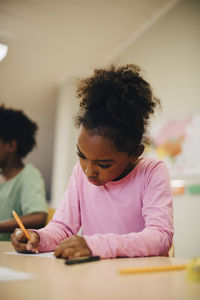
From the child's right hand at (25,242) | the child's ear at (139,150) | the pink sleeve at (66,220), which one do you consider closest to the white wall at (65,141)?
the pink sleeve at (66,220)

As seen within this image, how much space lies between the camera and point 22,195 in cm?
132

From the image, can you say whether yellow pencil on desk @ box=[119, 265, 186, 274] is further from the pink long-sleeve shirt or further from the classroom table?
the pink long-sleeve shirt

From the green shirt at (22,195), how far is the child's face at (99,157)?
0.54m

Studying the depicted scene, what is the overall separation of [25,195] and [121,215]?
1.95 feet

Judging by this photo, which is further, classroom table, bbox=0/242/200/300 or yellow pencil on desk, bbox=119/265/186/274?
yellow pencil on desk, bbox=119/265/186/274

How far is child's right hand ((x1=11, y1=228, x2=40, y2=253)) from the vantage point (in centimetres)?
71

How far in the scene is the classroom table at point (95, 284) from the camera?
0.37 m

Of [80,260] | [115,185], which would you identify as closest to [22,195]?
[115,185]

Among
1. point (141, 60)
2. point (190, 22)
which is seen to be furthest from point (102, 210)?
point (141, 60)

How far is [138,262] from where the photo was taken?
0.58 meters

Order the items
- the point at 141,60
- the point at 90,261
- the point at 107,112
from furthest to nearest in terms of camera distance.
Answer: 1. the point at 141,60
2. the point at 107,112
3. the point at 90,261

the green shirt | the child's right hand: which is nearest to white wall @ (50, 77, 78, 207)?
the green shirt

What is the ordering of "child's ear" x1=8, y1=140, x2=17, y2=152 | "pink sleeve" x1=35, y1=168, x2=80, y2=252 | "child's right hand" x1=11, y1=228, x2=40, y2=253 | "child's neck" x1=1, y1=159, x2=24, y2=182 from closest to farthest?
"child's right hand" x1=11, y1=228, x2=40, y2=253 → "pink sleeve" x1=35, y1=168, x2=80, y2=252 → "child's neck" x1=1, y1=159, x2=24, y2=182 → "child's ear" x1=8, y1=140, x2=17, y2=152

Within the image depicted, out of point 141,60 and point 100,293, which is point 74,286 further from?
point 141,60
